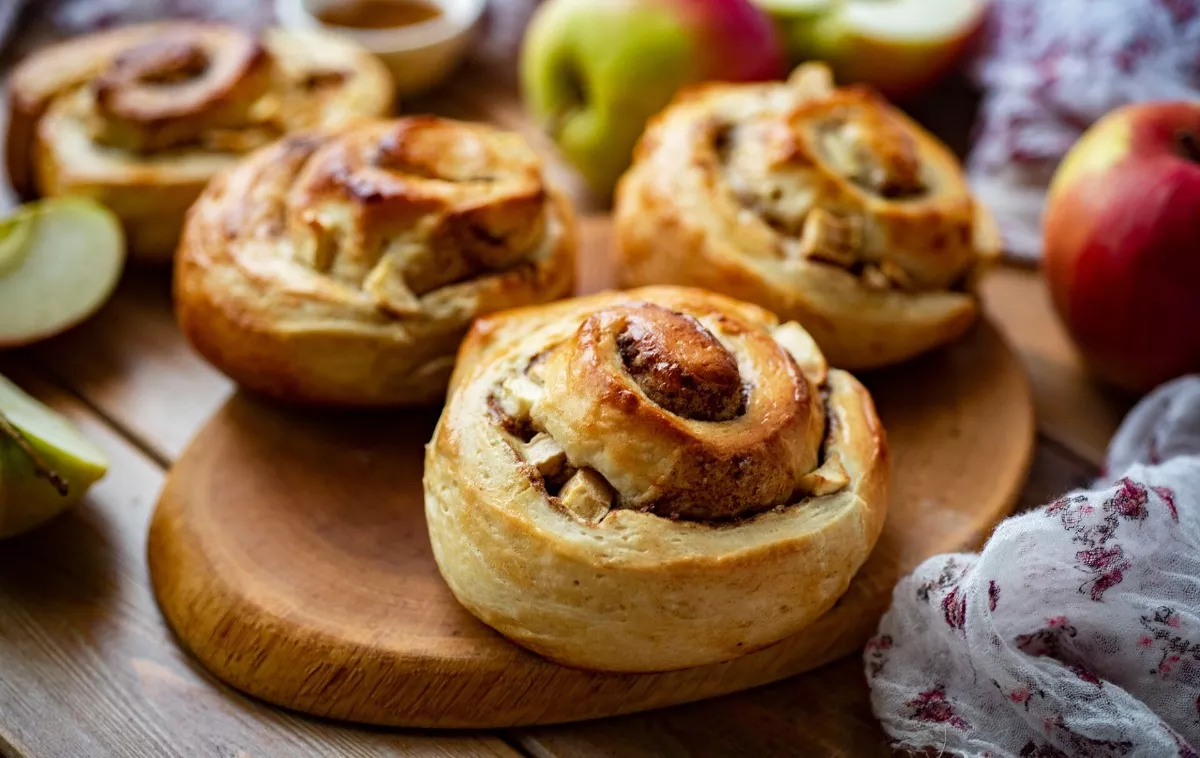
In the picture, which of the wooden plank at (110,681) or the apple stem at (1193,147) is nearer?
the wooden plank at (110,681)

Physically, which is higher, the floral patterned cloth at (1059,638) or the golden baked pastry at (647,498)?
the golden baked pastry at (647,498)

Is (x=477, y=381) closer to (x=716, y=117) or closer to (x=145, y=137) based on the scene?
(x=716, y=117)

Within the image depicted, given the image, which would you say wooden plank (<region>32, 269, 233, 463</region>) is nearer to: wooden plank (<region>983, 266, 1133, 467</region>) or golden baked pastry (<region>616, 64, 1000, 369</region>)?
golden baked pastry (<region>616, 64, 1000, 369</region>)

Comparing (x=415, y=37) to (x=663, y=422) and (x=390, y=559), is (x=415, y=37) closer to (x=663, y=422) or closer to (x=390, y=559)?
(x=390, y=559)

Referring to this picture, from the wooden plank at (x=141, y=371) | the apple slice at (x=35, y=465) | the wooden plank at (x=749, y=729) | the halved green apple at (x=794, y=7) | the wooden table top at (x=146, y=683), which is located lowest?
the wooden plank at (x=749, y=729)

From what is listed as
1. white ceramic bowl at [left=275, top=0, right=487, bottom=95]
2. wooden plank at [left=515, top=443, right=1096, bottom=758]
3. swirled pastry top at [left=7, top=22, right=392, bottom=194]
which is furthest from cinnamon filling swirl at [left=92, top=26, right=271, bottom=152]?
wooden plank at [left=515, top=443, right=1096, bottom=758]

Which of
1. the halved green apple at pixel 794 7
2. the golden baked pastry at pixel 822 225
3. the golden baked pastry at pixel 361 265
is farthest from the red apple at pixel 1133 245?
the golden baked pastry at pixel 361 265

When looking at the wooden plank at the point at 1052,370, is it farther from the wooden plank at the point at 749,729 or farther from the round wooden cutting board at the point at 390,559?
the wooden plank at the point at 749,729
